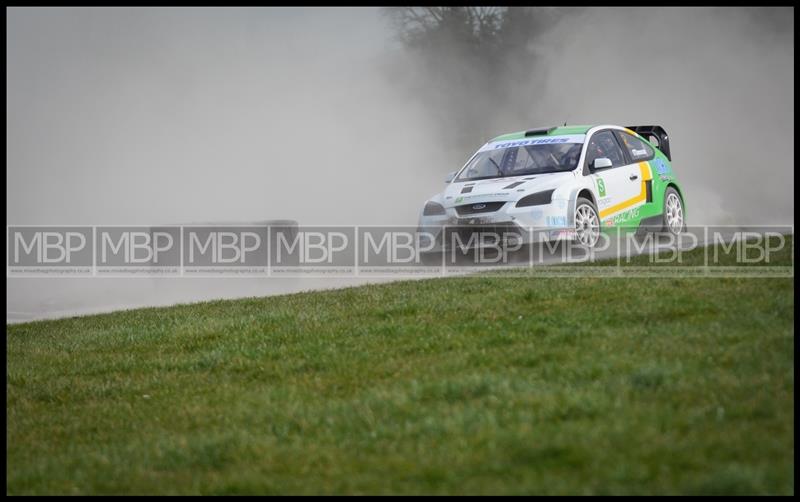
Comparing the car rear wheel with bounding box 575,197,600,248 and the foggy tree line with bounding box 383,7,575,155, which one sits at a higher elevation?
the foggy tree line with bounding box 383,7,575,155

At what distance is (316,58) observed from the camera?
30031 mm

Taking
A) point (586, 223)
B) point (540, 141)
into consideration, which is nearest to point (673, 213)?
point (540, 141)

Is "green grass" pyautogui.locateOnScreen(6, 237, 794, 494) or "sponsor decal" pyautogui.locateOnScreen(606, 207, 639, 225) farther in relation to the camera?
"sponsor decal" pyautogui.locateOnScreen(606, 207, 639, 225)

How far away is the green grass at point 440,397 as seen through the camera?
553 centimetres

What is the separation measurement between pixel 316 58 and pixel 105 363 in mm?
21239

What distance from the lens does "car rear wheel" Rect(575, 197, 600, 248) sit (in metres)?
13.5

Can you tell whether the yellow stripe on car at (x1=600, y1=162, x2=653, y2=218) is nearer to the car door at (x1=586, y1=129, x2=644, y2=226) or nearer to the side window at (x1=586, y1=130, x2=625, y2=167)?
the car door at (x1=586, y1=129, x2=644, y2=226)

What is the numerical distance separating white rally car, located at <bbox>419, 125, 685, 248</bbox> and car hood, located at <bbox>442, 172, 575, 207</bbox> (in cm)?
1

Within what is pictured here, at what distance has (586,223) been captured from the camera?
1366 centimetres

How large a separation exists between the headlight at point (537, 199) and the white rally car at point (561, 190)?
1 centimetres

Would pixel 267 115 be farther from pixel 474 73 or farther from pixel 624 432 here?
pixel 624 432

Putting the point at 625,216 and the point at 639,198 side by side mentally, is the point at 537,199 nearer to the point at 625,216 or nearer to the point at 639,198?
the point at 625,216

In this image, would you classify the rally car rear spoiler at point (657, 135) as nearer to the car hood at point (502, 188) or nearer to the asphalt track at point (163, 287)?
the asphalt track at point (163, 287)

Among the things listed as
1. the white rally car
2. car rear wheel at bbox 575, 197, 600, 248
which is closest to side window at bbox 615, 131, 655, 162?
the white rally car
